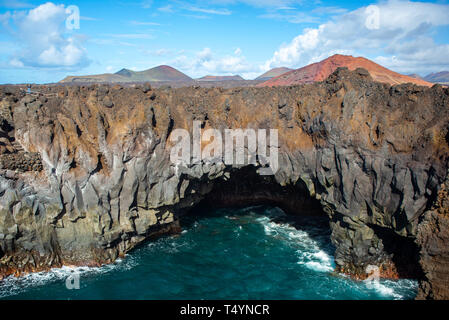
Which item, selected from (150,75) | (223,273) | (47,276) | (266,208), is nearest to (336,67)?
(266,208)

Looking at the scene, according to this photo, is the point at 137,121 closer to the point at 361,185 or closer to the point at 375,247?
the point at 361,185

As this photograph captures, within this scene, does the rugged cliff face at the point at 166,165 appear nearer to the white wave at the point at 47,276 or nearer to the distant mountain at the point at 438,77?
the white wave at the point at 47,276

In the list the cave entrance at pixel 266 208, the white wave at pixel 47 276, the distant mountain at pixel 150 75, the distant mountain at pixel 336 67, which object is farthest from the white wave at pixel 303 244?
the distant mountain at pixel 150 75

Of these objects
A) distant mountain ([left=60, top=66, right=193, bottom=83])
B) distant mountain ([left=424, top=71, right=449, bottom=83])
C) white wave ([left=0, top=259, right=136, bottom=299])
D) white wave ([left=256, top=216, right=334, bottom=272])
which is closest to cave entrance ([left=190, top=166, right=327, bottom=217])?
white wave ([left=256, top=216, right=334, bottom=272])

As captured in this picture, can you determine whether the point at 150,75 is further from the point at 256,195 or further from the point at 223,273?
the point at 223,273
